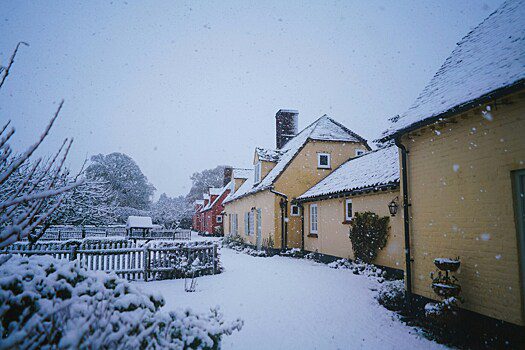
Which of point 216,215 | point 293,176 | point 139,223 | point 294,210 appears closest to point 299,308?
point 294,210

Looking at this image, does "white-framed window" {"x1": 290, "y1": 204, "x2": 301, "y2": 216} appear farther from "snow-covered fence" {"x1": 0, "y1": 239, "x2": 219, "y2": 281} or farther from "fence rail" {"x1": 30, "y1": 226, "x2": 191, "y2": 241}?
"fence rail" {"x1": 30, "y1": 226, "x2": 191, "y2": 241}

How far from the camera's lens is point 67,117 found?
136 inches

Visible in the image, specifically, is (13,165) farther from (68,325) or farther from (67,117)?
(67,117)

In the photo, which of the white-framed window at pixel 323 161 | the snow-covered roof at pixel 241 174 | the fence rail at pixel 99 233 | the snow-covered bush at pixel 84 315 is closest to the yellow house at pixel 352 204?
the white-framed window at pixel 323 161

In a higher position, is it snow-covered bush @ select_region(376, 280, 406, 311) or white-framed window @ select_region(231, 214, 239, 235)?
white-framed window @ select_region(231, 214, 239, 235)

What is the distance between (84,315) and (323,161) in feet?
59.7

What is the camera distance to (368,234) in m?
11.9

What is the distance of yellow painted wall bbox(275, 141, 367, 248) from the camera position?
61.4 feet

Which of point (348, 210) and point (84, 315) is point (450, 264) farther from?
point (348, 210)

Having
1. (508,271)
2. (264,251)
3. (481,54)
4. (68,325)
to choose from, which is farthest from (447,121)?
(264,251)

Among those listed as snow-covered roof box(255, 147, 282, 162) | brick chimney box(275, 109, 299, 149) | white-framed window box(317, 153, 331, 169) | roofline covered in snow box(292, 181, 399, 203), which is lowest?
roofline covered in snow box(292, 181, 399, 203)

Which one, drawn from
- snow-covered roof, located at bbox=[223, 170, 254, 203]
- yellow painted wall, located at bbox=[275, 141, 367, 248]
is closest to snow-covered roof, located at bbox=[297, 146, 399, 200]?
yellow painted wall, located at bbox=[275, 141, 367, 248]

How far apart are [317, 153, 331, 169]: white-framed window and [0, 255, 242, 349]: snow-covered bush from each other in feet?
54.4

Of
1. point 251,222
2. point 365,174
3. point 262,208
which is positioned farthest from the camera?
point 251,222
